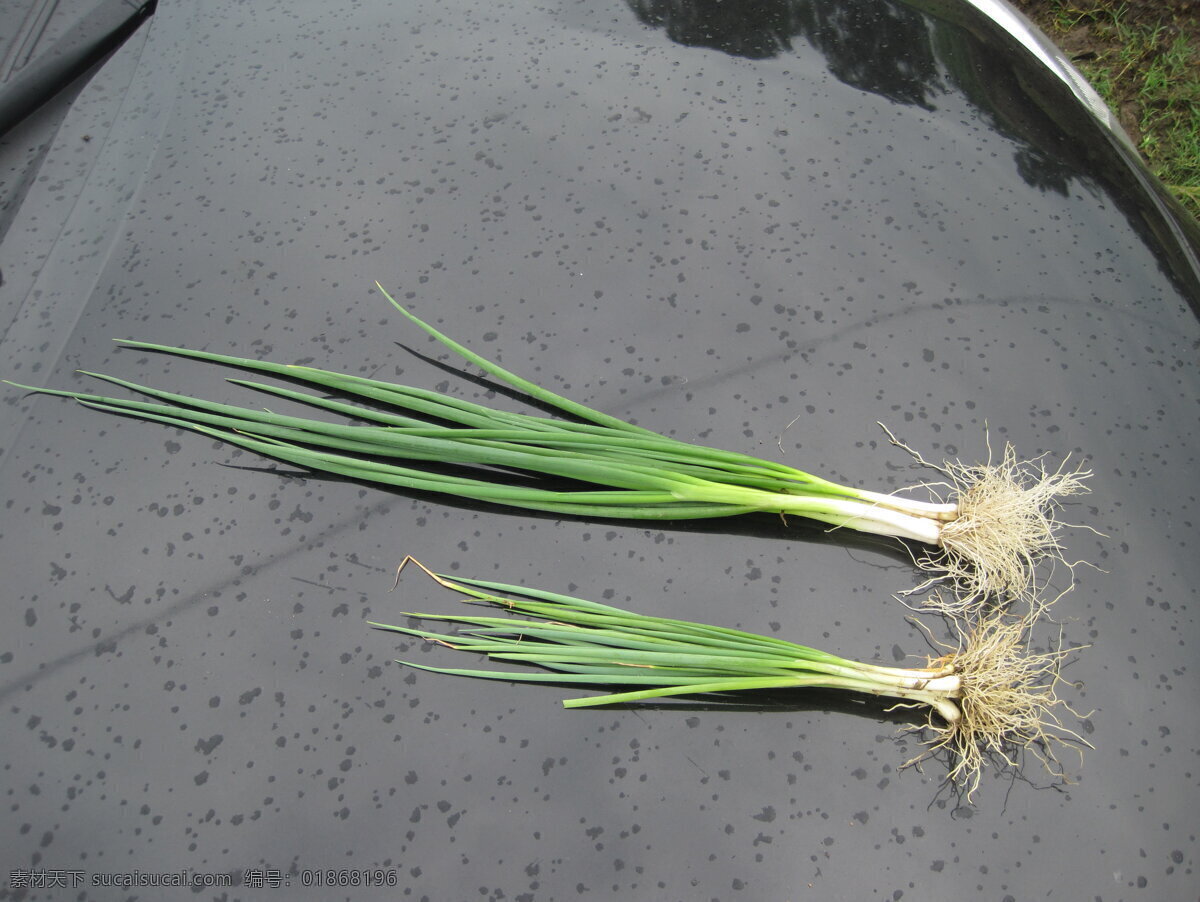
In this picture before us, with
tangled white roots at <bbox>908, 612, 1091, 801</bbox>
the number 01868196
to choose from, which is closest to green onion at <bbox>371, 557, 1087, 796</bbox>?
tangled white roots at <bbox>908, 612, 1091, 801</bbox>

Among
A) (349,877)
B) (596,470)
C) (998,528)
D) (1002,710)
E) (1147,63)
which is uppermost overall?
(1147,63)

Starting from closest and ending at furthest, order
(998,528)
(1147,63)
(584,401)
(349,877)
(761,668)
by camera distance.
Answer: (349,877), (761,668), (998,528), (584,401), (1147,63)

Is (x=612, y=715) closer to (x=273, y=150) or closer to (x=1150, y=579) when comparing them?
(x=1150, y=579)

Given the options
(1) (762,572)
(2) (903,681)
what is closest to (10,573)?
(1) (762,572)

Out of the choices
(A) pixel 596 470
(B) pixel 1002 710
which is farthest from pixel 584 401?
(B) pixel 1002 710

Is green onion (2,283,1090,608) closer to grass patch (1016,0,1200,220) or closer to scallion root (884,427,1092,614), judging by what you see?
scallion root (884,427,1092,614)

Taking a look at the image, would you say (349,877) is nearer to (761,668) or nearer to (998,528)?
(761,668)

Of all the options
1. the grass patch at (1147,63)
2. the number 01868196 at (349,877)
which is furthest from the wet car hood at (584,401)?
the grass patch at (1147,63)
